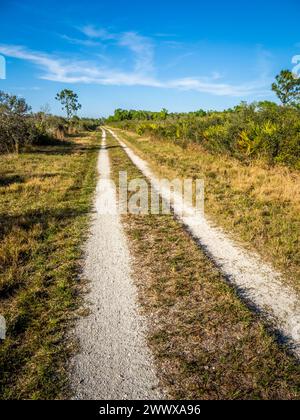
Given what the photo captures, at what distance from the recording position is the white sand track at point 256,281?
3.81m

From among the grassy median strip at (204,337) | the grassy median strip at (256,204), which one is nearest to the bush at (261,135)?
the grassy median strip at (256,204)

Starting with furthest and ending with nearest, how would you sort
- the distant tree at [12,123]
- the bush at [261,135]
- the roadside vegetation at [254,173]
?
the distant tree at [12,123], the bush at [261,135], the roadside vegetation at [254,173]

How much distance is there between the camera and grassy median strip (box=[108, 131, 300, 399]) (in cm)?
294

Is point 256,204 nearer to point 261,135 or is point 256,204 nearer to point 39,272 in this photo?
point 261,135

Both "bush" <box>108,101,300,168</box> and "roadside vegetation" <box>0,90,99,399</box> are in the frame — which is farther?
"bush" <box>108,101,300,168</box>

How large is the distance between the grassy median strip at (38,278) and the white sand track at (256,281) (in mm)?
2694

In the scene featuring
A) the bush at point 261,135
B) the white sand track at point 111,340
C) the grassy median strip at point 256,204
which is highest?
the bush at point 261,135

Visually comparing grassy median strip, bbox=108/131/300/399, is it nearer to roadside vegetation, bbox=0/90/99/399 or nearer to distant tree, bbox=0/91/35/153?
roadside vegetation, bbox=0/90/99/399

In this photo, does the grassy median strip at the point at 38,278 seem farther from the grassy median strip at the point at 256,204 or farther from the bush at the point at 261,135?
the bush at the point at 261,135

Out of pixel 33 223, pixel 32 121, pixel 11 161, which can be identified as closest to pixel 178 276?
pixel 33 223

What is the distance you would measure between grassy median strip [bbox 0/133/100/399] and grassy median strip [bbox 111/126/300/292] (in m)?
3.71

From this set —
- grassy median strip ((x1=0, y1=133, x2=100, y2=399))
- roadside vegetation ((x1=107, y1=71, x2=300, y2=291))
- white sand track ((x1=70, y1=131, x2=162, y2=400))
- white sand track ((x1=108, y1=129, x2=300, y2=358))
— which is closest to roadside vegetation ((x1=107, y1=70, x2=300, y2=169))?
roadside vegetation ((x1=107, y1=71, x2=300, y2=291))
